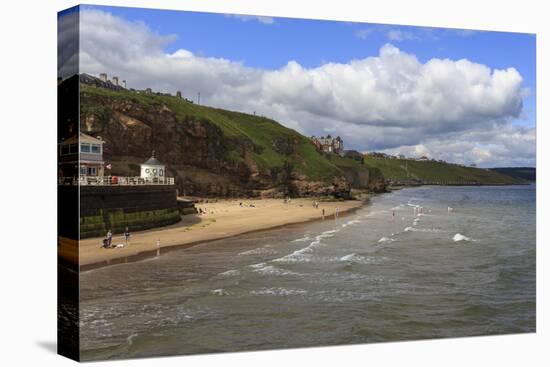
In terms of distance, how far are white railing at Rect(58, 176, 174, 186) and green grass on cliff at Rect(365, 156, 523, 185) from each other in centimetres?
538

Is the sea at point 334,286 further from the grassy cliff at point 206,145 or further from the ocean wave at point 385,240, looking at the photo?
the grassy cliff at point 206,145

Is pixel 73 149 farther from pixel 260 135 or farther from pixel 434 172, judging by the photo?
pixel 434 172

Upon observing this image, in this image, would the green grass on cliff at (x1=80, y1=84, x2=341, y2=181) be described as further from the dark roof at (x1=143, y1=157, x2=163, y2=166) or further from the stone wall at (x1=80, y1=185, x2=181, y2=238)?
the stone wall at (x1=80, y1=185, x2=181, y2=238)

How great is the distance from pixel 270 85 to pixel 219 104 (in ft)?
3.87

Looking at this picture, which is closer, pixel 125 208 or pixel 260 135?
pixel 125 208

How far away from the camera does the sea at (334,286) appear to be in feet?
39.0

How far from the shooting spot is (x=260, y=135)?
14.4 m

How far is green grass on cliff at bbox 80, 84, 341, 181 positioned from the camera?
13070 mm

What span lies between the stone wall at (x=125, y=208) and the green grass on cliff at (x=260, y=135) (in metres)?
1.69

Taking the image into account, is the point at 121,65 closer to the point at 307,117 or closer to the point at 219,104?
the point at 219,104

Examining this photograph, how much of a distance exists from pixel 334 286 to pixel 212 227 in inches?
122

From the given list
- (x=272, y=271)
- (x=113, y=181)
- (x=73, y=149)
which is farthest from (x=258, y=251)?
(x=73, y=149)

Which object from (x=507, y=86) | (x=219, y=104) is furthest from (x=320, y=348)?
(x=507, y=86)

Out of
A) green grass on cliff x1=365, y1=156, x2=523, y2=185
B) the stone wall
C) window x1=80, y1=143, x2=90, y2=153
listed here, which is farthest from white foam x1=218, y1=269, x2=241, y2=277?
green grass on cliff x1=365, y1=156, x2=523, y2=185
